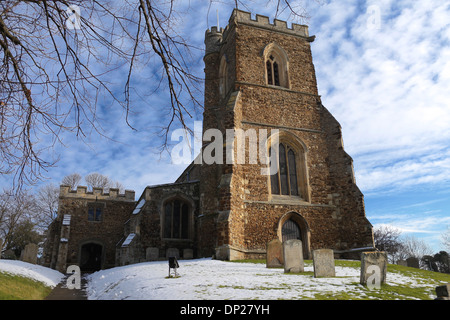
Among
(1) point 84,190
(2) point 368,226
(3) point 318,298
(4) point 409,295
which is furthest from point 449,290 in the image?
(1) point 84,190

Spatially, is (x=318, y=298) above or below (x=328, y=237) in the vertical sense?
below

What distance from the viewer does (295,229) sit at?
1488cm

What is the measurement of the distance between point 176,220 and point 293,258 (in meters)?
9.87

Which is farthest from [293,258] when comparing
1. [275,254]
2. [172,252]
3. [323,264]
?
[172,252]

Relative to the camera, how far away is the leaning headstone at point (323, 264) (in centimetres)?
834

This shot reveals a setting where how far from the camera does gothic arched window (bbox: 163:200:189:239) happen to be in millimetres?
17812

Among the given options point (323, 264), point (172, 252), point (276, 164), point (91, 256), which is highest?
point (276, 164)

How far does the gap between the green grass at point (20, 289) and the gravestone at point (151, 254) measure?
5654 mm

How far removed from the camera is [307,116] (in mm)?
16672

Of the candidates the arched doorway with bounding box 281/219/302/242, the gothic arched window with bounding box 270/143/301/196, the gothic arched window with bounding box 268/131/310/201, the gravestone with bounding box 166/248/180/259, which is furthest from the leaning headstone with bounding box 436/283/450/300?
the gravestone with bounding box 166/248/180/259

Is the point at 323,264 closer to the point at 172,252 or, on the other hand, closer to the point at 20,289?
the point at 20,289

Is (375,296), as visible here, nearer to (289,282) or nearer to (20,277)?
(289,282)
